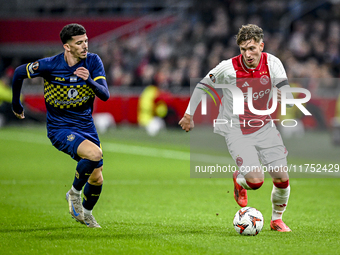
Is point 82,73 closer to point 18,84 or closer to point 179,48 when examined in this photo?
point 18,84

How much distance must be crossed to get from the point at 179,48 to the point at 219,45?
84.2 inches

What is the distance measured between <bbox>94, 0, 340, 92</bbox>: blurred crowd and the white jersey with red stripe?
13.0m

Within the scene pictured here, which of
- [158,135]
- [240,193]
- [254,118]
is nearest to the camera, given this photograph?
[254,118]

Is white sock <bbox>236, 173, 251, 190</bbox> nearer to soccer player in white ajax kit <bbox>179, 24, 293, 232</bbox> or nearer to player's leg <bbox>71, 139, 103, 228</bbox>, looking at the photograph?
soccer player in white ajax kit <bbox>179, 24, 293, 232</bbox>

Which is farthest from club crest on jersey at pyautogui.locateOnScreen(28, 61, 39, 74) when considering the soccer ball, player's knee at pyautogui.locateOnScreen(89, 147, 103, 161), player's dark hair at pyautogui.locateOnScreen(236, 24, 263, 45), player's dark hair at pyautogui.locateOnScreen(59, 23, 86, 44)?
the soccer ball

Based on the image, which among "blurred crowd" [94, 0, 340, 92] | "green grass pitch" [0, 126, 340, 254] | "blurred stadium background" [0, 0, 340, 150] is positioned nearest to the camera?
"green grass pitch" [0, 126, 340, 254]

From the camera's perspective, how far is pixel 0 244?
512 centimetres

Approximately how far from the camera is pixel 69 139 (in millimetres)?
5965

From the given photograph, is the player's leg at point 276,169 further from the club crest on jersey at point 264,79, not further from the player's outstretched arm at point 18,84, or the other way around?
the player's outstretched arm at point 18,84

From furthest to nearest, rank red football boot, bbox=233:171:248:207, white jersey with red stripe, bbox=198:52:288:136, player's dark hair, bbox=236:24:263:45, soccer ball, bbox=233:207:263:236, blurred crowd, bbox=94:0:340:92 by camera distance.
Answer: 1. blurred crowd, bbox=94:0:340:92
2. red football boot, bbox=233:171:248:207
3. white jersey with red stripe, bbox=198:52:288:136
4. player's dark hair, bbox=236:24:263:45
5. soccer ball, bbox=233:207:263:236

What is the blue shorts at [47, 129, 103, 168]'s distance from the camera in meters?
5.93

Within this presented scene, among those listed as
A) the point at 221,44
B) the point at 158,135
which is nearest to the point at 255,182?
the point at 158,135

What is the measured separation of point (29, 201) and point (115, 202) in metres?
1.26

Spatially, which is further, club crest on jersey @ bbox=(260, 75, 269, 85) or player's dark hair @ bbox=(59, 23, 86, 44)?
club crest on jersey @ bbox=(260, 75, 269, 85)
